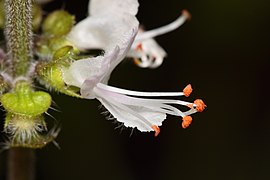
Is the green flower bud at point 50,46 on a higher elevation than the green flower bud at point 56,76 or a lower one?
lower

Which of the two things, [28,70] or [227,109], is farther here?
[227,109]

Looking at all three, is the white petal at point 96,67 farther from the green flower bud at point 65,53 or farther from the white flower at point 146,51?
the white flower at point 146,51

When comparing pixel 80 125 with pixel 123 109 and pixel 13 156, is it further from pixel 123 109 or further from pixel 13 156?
pixel 123 109

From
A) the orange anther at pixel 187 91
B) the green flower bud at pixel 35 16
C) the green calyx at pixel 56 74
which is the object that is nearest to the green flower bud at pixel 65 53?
the green calyx at pixel 56 74

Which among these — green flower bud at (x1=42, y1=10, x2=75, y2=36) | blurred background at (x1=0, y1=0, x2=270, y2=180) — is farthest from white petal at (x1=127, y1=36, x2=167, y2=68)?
blurred background at (x1=0, y1=0, x2=270, y2=180)

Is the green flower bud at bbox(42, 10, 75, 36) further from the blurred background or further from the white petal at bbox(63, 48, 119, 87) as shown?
the blurred background

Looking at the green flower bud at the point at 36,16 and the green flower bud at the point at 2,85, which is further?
the green flower bud at the point at 36,16

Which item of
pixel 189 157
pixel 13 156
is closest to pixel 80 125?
pixel 189 157

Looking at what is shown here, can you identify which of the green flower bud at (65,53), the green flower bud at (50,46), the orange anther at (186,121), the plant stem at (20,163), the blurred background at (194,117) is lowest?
the blurred background at (194,117)
